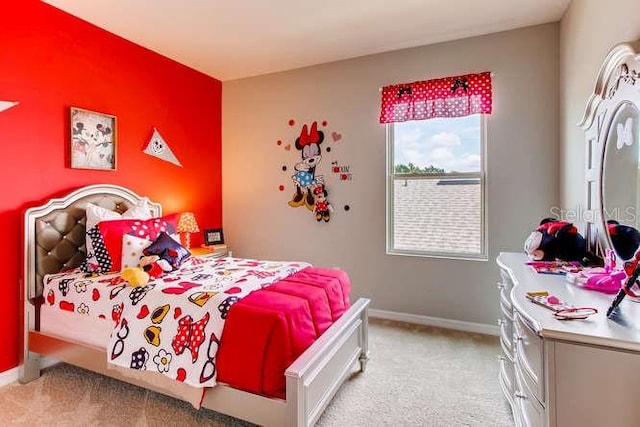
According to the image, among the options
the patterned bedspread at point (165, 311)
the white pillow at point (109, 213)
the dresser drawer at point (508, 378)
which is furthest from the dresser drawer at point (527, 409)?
the white pillow at point (109, 213)

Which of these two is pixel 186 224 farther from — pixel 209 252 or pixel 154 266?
pixel 154 266

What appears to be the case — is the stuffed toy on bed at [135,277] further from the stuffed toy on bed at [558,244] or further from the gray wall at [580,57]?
the gray wall at [580,57]

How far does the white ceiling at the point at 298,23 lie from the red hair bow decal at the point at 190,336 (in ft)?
7.38

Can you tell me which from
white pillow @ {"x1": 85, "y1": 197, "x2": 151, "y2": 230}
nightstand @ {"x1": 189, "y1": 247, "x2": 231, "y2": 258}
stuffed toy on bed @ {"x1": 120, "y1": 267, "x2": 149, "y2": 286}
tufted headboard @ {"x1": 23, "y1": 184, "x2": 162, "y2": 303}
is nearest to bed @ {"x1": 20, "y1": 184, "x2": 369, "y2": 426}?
tufted headboard @ {"x1": 23, "y1": 184, "x2": 162, "y2": 303}

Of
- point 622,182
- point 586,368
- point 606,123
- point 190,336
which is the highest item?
point 606,123

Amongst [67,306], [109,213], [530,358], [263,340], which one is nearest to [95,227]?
[109,213]

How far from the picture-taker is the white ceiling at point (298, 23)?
257 centimetres

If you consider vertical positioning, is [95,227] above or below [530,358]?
above

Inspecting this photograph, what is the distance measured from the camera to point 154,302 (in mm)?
1929

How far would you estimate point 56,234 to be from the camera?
2.48 metres

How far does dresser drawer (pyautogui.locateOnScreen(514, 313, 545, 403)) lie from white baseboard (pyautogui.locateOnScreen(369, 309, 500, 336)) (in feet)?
5.43

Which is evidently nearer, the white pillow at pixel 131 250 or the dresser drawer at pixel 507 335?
the dresser drawer at pixel 507 335

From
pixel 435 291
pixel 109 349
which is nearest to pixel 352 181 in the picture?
pixel 435 291

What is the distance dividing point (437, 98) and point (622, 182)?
1.80m
